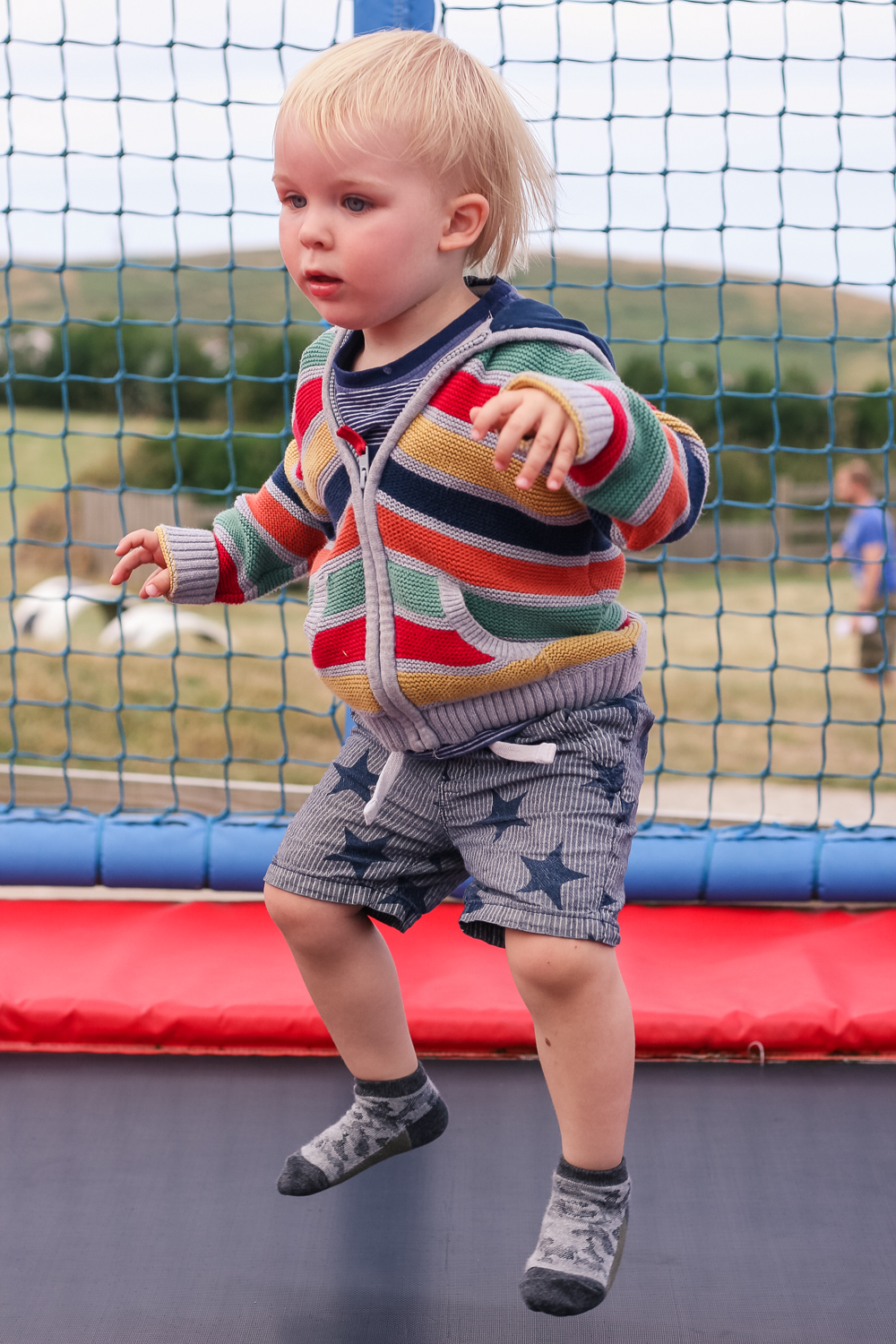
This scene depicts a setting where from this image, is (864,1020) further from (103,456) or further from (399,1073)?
(103,456)

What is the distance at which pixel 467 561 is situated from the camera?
0.98 meters

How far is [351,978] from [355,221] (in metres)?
0.64

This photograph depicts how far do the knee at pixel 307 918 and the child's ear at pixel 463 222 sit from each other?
558mm

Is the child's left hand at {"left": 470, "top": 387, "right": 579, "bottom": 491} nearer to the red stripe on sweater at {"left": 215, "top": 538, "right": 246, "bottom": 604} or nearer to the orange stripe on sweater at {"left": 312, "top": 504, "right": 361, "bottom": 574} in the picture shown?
the orange stripe on sweater at {"left": 312, "top": 504, "right": 361, "bottom": 574}

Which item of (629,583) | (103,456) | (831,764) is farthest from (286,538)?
(103,456)

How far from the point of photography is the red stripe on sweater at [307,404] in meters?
1.07

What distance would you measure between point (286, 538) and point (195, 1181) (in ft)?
2.08

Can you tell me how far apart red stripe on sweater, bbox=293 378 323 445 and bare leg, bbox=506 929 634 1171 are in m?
0.46

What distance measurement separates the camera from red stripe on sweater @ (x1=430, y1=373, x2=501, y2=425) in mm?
955

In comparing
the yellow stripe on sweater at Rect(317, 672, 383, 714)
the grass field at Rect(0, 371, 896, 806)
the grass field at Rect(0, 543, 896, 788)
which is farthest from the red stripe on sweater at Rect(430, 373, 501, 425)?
the grass field at Rect(0, 543, 896, 788)

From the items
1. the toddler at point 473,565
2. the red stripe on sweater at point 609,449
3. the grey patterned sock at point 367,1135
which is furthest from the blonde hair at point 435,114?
the grey patterned sock at point 367,1135

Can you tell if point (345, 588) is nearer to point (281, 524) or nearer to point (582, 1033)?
point (281, 524)

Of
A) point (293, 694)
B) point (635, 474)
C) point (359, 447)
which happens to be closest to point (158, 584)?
point (359, 447)

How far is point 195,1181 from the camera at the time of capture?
1222 millimetres
